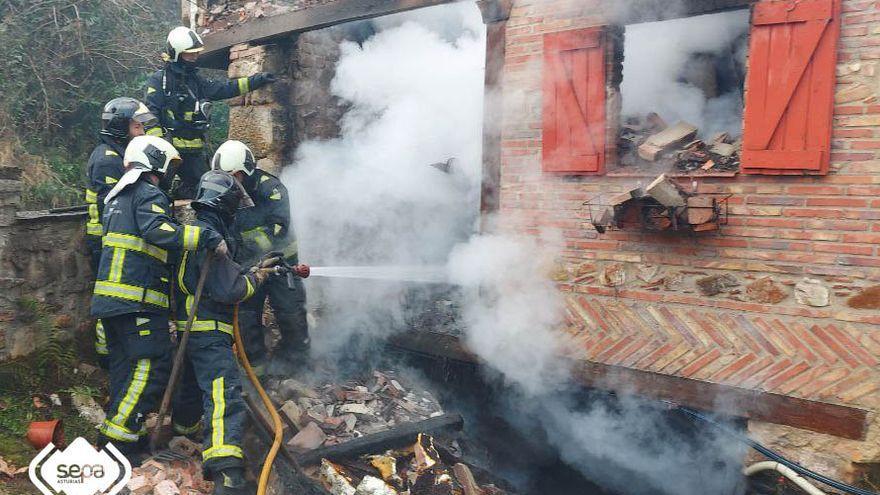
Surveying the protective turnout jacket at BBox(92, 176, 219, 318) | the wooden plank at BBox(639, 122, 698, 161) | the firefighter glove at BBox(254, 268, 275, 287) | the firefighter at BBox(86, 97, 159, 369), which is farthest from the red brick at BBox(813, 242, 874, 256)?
the firefighter at BBox(86, 97, 159, 369)

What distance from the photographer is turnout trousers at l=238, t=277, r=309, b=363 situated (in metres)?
5.50

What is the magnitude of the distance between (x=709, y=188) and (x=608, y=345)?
1425mm

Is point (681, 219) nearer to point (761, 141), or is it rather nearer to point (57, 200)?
point (761, 141)

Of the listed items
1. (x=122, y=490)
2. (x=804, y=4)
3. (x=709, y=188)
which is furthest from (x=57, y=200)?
(x=804, y=4)

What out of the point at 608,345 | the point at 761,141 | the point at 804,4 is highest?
the point at 804,4

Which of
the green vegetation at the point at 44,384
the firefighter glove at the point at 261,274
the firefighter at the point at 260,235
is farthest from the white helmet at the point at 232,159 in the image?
the green vegetation at the point at 44,384

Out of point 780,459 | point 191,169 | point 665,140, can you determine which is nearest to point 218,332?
point 191,169

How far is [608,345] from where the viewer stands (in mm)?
5148

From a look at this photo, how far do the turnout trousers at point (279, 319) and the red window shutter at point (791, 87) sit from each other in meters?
3.73

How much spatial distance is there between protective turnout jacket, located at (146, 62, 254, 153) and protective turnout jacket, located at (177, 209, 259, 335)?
2341 mm

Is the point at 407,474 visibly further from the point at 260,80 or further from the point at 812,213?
the point at 260,80

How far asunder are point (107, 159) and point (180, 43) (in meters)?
1.68

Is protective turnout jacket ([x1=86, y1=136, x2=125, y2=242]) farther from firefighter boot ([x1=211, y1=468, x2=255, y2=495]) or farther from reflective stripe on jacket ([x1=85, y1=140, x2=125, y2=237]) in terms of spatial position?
firefighter boot ([x1=211, y1=468, x2=255, y2=495])

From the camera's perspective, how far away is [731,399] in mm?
4613
